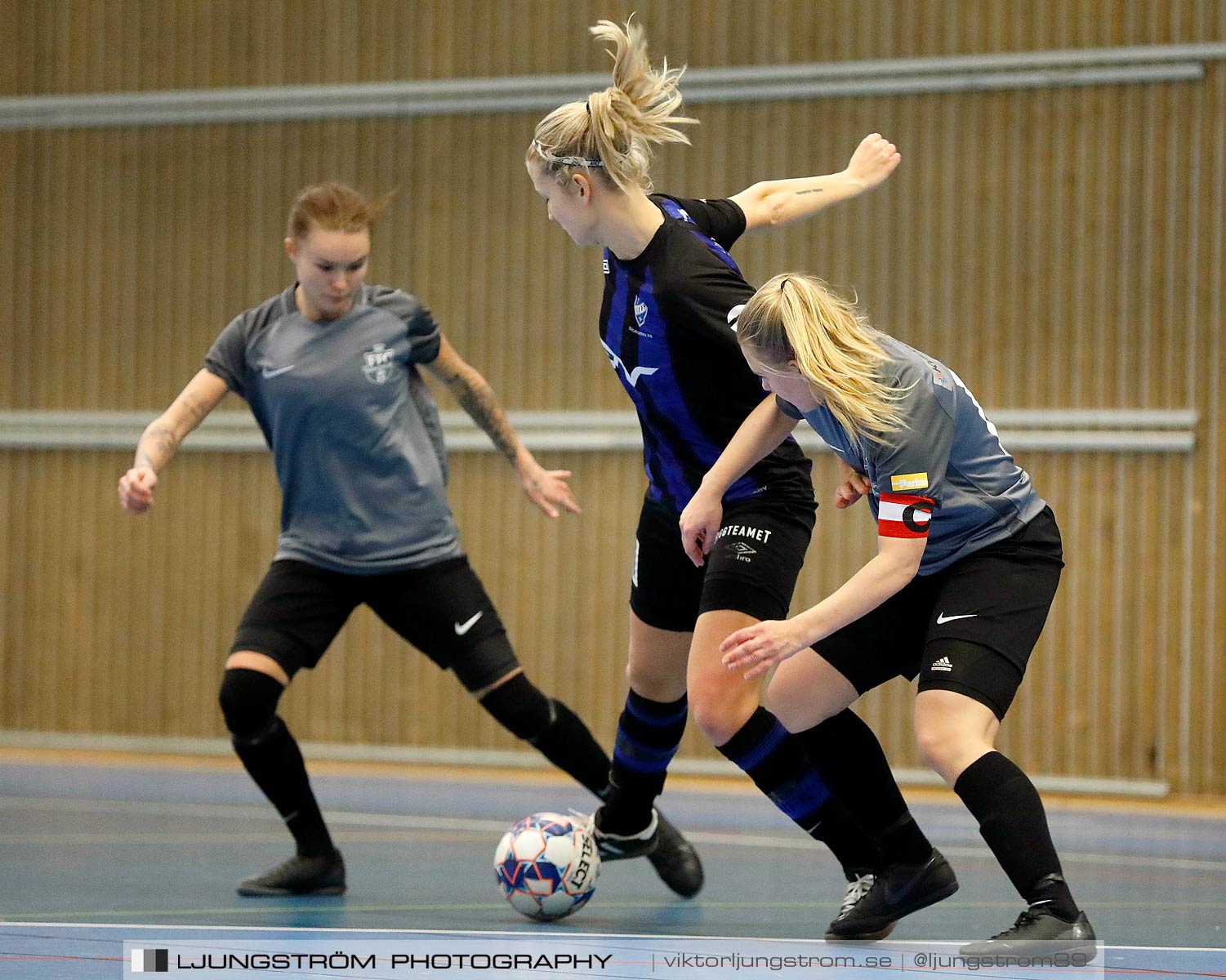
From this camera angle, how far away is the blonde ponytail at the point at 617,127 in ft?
12.0

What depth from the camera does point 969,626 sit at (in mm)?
3268

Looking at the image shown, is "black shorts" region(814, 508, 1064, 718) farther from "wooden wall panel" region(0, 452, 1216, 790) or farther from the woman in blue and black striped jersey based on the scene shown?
"wooden wall panel" region(0, 452, 1216, 790)

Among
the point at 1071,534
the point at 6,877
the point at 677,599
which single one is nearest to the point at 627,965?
the point at 677,599

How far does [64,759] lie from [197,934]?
5358mm

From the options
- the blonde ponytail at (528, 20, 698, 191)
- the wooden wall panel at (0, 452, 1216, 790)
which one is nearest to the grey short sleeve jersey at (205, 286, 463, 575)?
the blonde ponytail at (528, 20, 698, 191)

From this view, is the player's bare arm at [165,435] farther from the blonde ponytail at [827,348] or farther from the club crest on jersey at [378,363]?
the blonde ponytail at [827,348]

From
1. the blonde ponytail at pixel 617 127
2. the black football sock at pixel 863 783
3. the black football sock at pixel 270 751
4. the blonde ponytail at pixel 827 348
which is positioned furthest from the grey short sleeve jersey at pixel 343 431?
the blonde ponytail at pixel 827 348

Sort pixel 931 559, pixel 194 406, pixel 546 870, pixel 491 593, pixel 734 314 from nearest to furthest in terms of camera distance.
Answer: pixel 931 559
pixel 734 314
pixel 546 870
pixel 194 406
pixel 491 593

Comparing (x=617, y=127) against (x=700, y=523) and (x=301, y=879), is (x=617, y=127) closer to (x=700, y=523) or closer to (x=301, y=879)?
(x=700, y=523)

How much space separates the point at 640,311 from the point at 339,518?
1.20 metres

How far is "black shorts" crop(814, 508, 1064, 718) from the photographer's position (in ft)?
10.6

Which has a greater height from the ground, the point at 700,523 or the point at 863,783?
the point at 700,523

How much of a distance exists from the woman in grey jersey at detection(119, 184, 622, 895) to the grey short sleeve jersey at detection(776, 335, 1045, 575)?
A: 128 centimetres

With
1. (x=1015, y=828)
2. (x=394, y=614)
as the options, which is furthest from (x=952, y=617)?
(x=394, y=614)
